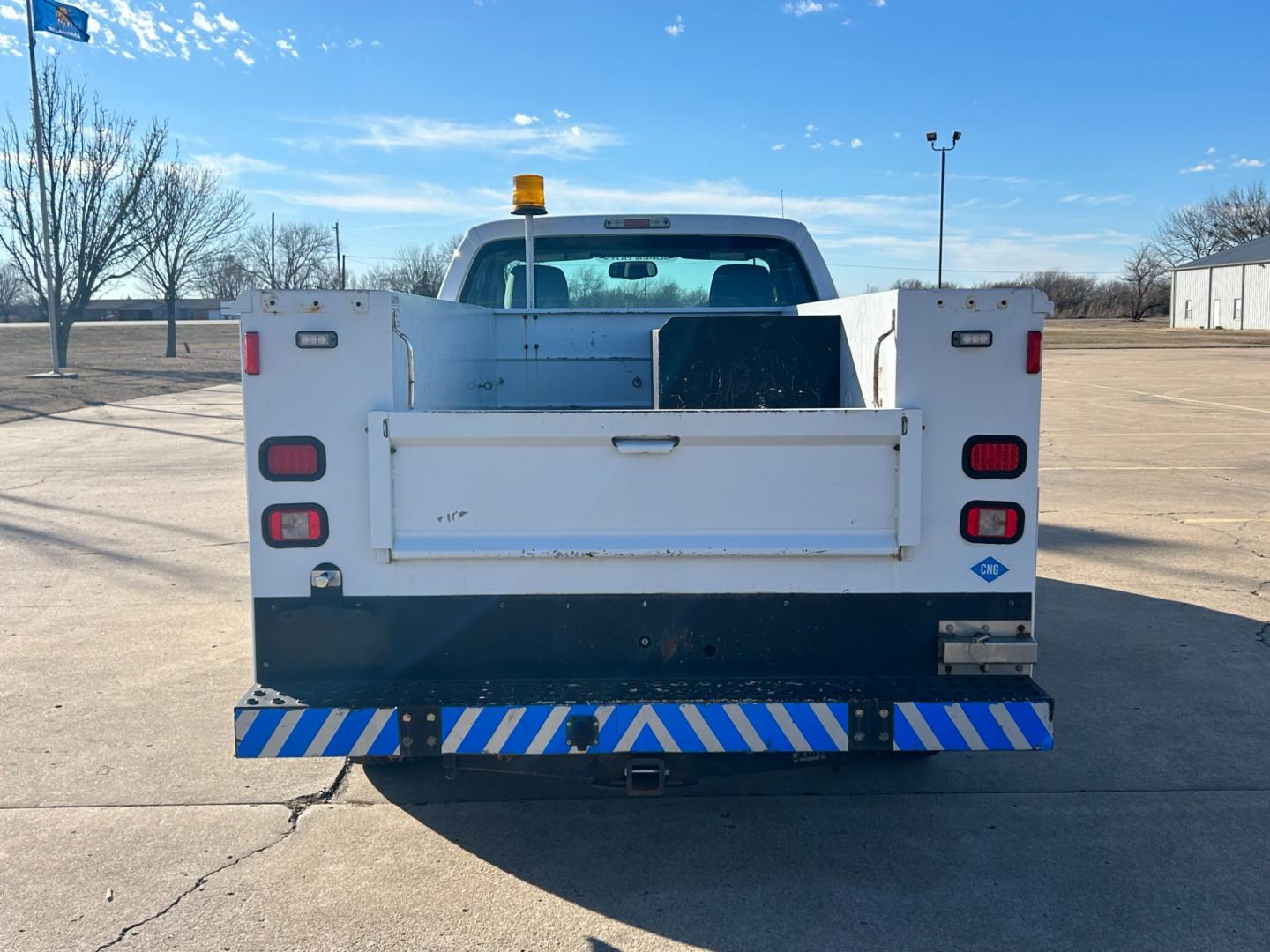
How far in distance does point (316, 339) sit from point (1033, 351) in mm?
2207

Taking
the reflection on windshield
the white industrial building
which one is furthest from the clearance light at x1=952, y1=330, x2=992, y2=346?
the white industrial building

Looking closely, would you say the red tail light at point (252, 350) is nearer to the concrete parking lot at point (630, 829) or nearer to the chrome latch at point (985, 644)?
the concrete parking lot at point (630, 829)

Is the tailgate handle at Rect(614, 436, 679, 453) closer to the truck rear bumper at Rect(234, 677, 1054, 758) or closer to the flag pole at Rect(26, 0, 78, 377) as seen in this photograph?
the truck rear bumper at Rect(234, 677, 1054, 758)

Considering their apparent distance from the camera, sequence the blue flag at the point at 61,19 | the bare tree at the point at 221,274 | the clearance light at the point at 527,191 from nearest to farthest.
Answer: the clearance light at the point at 527,191 → the blue flag at the point at 61,19 → the bare tree at the point at 221,274

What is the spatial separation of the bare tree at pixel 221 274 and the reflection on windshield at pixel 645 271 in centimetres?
2213

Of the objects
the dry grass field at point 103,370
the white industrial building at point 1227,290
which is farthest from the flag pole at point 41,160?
the white industrial building at point 1227,290

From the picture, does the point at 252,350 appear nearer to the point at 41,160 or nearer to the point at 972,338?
the point at 972,338

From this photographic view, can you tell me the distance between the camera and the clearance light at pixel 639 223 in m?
6.50

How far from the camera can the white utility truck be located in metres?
3.48

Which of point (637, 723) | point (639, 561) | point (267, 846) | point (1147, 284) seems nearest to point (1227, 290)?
point (1147, 284)

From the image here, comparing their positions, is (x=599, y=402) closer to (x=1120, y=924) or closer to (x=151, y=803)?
(x=151, y=803)

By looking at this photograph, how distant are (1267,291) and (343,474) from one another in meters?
75.9

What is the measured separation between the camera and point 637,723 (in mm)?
3455

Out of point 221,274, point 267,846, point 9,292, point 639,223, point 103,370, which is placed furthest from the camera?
point 9,292
